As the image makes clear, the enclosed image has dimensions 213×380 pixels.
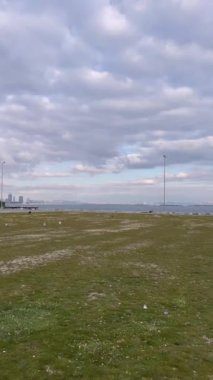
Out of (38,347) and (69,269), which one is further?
(69,269)

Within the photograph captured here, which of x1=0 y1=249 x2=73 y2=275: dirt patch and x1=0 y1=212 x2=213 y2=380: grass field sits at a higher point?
x1=0 y1=249 x2=73 y2=275: dirt patch

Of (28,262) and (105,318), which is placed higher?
(28,262)

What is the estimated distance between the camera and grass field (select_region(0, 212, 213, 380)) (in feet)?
39.0

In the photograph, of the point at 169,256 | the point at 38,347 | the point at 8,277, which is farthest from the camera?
the point at 169,256

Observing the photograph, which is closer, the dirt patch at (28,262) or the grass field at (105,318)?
the grass field at (105,318)

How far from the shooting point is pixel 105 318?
16.4 metres

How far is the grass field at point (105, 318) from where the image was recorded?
1188cm

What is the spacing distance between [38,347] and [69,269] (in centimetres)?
1397

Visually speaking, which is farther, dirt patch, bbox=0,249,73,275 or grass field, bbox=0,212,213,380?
dirt patch, bbox=0,249,73,275

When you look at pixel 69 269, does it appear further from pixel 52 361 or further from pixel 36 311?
pixel 52 361

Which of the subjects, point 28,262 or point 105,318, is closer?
point 105,318

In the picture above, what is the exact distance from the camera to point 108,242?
43.0 meters

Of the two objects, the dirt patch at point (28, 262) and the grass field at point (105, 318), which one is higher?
the dirt patch at point (28, 262)

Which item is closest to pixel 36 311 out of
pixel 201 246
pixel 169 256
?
pixel 169 256
